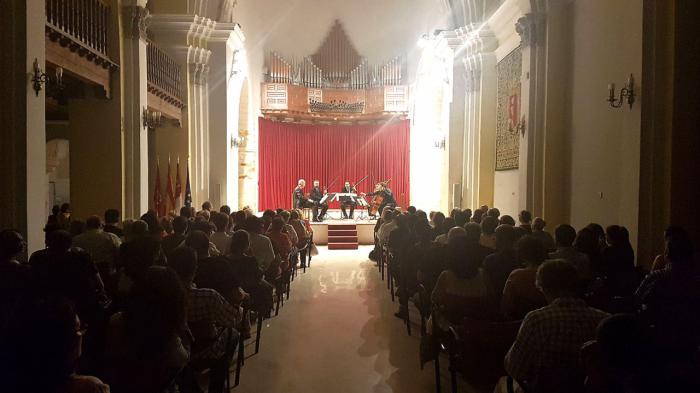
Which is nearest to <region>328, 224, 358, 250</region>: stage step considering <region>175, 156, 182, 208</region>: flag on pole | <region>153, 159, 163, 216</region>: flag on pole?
<region>175, 156, 182, 208</region>: flag on pole

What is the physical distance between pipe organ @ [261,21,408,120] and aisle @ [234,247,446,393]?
1014cm

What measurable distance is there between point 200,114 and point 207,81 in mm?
817

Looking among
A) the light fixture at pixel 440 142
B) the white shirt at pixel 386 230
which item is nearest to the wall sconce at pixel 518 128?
the white shirt at pixel 386 230

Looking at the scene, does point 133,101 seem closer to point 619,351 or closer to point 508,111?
point 508,111

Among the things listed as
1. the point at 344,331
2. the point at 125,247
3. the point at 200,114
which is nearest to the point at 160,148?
the point at 200,114

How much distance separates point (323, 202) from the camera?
15422mm

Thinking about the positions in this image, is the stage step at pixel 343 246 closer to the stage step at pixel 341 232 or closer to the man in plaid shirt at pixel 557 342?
the stage step at pixel 341 232

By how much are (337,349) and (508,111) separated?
23.2 feet

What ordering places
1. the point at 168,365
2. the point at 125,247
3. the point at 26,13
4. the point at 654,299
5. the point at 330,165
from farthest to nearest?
the point at 330,165 → the point at 26,13 → the point at 125,247 → the point at 654,299 → the point at 168,365

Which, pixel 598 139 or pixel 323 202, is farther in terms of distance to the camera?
pixel 323 202

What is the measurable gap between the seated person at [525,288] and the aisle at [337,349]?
40.8 inches

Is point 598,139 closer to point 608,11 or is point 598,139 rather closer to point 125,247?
point 608,11

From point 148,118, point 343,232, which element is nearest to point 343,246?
point 343,232

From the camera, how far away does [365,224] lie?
46.9 ft
